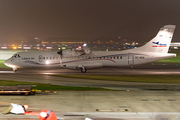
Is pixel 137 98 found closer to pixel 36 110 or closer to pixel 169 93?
pixel 169 93

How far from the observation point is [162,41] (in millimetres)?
30422

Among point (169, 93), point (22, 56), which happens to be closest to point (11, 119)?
point (169, 93)

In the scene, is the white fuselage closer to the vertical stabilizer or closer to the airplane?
the airplane

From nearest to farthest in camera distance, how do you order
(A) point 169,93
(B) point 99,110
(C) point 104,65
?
(B) point 99,110 < (A) point 169,93 < (C) point 104,65

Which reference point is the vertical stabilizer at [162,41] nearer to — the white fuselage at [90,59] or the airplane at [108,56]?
the airplane at [108,56]

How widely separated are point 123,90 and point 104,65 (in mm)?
14651

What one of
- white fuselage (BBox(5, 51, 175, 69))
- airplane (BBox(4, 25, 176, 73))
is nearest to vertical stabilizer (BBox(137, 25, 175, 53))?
airplane (BBox(4, 25, 176, 73))

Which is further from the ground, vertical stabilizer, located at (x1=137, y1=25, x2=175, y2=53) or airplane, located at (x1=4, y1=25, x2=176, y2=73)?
vertical stabilizer, located at (x1=137, y1=25, x2=175, y2=53)

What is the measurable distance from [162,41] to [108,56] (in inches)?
344

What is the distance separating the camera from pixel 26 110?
10.6 m

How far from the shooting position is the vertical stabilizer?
3022cm

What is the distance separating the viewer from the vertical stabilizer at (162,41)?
30.2m

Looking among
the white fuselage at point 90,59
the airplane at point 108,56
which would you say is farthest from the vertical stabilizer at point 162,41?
the white fuselage at point 90,59

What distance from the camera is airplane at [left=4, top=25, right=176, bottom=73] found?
30266mm
